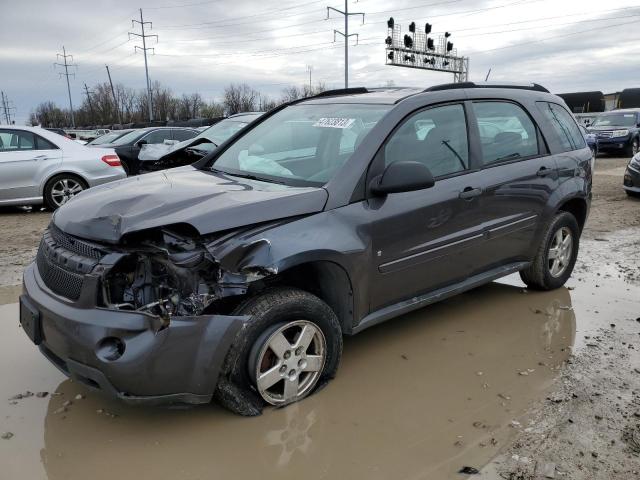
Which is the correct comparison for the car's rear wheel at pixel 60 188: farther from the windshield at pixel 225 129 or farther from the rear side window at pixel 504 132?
the rear side window at pixel 504 132

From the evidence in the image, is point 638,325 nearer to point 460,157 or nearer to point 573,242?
point 573,242

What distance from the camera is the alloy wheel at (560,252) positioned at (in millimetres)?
5050

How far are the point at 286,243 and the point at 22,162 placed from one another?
7735mm

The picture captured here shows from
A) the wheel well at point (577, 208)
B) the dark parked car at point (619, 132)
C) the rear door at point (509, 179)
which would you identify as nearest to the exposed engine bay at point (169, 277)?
the rear door at point (509, 179)

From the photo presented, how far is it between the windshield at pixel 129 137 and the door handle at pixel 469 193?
11.1 m

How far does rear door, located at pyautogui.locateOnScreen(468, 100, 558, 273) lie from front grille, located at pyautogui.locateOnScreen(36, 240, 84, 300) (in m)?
2.75

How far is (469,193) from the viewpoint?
3.98 m

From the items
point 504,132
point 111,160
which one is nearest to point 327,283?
point 504,132

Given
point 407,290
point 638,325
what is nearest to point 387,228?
point 407,290

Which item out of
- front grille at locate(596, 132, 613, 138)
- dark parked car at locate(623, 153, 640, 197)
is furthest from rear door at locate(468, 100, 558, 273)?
front grille at locate(596, 132, 613, 138)

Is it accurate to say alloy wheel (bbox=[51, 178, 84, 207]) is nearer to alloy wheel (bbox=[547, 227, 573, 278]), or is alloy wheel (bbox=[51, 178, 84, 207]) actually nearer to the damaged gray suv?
the damaged gray suv

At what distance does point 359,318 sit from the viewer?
3.46m

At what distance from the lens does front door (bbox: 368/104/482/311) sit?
3.50 meters

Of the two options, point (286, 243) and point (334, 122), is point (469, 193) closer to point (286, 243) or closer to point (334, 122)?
point (334, 122)
